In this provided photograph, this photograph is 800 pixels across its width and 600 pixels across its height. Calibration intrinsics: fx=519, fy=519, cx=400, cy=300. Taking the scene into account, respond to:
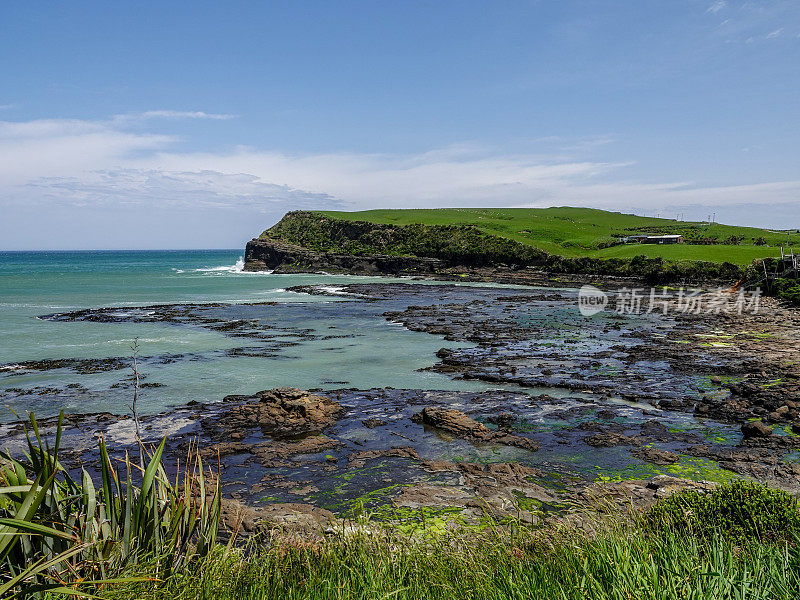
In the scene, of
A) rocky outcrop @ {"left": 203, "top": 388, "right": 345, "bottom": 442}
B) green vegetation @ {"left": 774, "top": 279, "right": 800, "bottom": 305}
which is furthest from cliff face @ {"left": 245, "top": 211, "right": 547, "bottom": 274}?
rocky outcrop @ {"left": 203, "top": 388, "right": 345, "bottom": 442}

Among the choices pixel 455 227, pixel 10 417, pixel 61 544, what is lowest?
pixel 10 417

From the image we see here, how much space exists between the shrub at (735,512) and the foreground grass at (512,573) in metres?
2.28

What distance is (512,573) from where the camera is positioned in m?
5.14

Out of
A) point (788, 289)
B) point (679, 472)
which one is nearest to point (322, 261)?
point (788, 289)

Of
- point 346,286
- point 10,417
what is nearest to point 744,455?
point 10,417

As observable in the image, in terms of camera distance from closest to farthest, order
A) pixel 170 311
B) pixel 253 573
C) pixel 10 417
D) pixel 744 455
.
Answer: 1. pixel 253 573
2. pixel 744 455
3. pixel 10 417
4. pixel 170 311

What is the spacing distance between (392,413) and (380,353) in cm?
1140

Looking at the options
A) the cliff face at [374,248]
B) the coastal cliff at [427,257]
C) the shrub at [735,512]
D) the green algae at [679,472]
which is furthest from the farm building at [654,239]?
the shrub at [735,512]

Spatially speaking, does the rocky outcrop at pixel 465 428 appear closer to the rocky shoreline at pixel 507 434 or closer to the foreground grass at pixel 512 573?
the rocky shoreline at pixel 507 434

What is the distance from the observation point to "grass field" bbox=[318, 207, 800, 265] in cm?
7356

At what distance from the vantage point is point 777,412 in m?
17.0

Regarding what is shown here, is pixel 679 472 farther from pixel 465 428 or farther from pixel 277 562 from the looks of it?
pixel 277 562

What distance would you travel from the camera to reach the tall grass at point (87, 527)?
3947mm

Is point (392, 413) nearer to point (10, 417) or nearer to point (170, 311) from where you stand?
point (10, 417)
